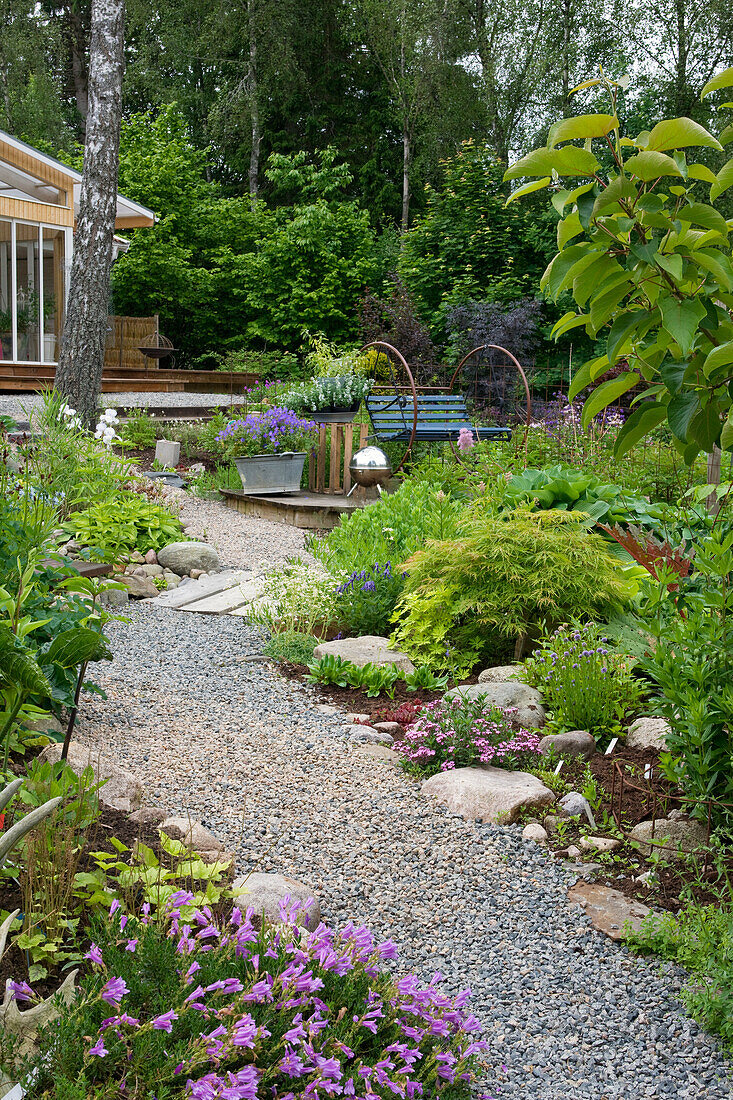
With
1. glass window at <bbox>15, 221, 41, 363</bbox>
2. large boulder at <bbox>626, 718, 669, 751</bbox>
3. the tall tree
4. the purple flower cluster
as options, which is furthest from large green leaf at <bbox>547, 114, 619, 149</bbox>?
the tall tree

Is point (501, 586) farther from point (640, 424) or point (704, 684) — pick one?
point (640, 424)

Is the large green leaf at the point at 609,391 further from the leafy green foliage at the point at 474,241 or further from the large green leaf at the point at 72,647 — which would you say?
the leafy green foliage at the point at 474,241

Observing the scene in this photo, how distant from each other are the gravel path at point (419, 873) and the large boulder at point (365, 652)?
0.31m

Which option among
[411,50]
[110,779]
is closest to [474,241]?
[411,50]

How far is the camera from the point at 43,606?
10.0 feet

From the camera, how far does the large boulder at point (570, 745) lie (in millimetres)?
3455

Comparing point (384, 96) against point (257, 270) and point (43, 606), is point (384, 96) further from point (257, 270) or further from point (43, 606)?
point (43, 606)

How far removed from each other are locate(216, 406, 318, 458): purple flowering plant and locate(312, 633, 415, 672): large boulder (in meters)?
5.00

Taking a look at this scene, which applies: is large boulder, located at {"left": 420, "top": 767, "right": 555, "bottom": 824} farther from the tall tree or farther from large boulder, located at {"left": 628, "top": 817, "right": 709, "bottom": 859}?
the tall tree

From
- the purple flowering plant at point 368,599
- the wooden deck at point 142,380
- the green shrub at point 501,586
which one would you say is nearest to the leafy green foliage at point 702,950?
the green shrub at point 501,586

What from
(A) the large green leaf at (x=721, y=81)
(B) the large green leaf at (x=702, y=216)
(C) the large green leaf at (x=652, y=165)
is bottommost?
(B) the large green leaf at (x=702, y=216)

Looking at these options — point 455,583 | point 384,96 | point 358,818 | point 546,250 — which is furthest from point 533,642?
point 384,96

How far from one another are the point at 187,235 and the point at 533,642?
18.4 metres

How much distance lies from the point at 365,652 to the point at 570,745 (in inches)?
55.0
